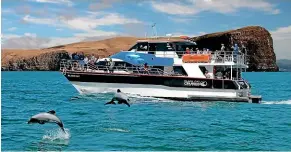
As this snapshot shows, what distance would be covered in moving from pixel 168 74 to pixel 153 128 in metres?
14.3

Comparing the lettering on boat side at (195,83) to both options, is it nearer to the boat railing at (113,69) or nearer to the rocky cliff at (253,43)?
the boat railing at (113,69)

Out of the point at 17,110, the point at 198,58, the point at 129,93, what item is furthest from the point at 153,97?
the point at 17,110

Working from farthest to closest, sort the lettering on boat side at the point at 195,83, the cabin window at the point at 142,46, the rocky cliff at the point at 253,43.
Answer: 1. the rocky cliff at the point at 253,43
2. the cabin window at the point at 142,46
3. the lettering on boat side at the point at 195,83

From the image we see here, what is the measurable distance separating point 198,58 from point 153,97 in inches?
194

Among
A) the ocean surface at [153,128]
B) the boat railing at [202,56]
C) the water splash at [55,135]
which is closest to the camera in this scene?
the ocean surface at [153,128]

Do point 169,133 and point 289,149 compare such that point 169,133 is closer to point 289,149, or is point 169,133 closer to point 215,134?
point 215,134

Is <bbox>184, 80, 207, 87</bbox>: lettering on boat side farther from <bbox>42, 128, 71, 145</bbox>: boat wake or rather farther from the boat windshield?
<bbox>42, 128, 71, 145</bbox>: boat wake

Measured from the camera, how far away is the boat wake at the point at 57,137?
16625 millimetres

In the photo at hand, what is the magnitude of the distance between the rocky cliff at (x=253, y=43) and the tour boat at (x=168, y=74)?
13323 cm

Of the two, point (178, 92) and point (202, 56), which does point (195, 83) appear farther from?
point (202, 56)

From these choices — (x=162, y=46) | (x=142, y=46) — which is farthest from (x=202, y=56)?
(x=142, y=46)

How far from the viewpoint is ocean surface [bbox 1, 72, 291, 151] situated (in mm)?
16359

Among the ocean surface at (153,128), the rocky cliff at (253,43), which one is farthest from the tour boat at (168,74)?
the rocky cliff at (253,43)

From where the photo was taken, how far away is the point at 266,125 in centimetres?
2288
